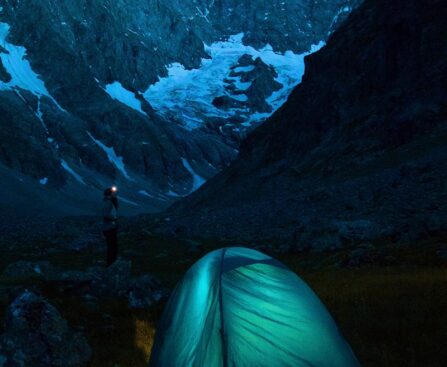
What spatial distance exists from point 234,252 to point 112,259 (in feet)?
35.5

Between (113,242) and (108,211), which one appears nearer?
(108,211)

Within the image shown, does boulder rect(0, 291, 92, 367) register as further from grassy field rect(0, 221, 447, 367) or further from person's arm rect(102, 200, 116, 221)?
person's arm rect(102, 200, 116, 221)

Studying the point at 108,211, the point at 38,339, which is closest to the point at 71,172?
the point at 108,211

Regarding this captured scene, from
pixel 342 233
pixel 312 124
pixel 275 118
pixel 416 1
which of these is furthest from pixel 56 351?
pixel 275 118

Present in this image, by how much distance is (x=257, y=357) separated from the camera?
658 centimetres

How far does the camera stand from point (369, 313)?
1106cm

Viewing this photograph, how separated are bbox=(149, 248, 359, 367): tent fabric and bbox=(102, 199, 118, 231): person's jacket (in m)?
9.73

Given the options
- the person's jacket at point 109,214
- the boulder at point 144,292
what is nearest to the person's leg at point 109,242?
the person's jacket at point 109,214

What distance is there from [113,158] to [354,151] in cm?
14247

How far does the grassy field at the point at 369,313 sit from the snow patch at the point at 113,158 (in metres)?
168

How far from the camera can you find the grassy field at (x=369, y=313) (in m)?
9.21

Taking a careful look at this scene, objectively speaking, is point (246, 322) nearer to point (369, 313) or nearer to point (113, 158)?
point (369, 313)

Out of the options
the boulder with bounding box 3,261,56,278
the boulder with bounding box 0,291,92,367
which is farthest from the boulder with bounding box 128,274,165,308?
the boulder with bounding box 3,261,56,278

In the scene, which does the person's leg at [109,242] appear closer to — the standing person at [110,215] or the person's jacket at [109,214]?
the standing person at [110,215]
